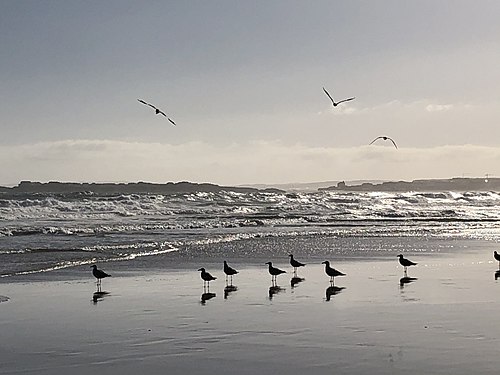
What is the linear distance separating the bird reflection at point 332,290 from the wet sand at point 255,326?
37mm

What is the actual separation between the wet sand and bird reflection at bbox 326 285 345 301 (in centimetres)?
4

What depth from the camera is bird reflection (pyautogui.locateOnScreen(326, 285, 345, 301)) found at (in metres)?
13.2

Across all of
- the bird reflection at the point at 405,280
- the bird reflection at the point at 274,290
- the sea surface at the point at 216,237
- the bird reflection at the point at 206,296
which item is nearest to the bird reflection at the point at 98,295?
the bird reflection at the point at 206,296

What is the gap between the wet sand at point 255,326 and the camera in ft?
27.0

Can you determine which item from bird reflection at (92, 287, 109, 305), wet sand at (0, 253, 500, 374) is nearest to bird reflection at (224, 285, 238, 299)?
wet sand at (0, 253, 500, 374)

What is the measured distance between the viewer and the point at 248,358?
8461mm

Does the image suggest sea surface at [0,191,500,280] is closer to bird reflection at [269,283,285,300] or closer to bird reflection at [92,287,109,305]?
bird reflection at [92,287,109,305]

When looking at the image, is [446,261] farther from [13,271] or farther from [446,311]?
[13,271]

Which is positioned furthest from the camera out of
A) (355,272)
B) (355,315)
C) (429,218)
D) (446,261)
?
(429,218)

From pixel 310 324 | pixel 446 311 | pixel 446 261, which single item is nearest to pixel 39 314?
pixel 310 324

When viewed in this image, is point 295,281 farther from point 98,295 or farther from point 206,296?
point 98,295

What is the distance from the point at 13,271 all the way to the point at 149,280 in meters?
3.87

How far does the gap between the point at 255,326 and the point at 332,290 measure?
12.6 feet

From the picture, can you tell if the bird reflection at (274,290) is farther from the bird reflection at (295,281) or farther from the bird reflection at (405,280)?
the bird reflection at (405,280)
